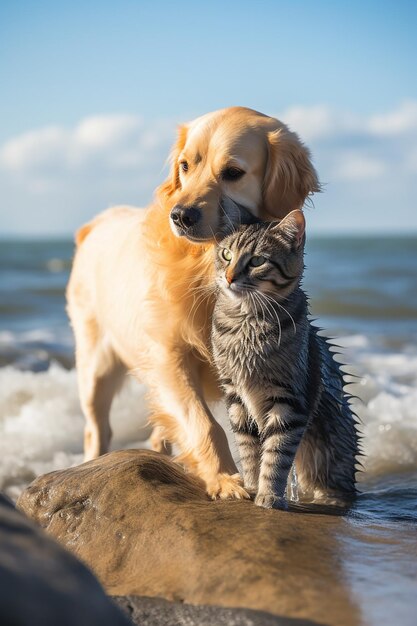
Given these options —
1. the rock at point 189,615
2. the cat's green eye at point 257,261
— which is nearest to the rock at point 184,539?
the rock at point 189,615

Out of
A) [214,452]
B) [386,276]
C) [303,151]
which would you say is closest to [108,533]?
[214,452]

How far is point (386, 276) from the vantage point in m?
19.7

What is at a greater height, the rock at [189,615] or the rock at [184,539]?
the rock at [184,539]

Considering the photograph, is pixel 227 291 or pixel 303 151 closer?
pixel 227 291

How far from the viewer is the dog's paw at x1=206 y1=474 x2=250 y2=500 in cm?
366

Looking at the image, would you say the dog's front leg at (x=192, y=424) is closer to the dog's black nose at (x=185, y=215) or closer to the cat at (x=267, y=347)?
the cat at (x=267, y=347)

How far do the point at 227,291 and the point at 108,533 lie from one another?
1.03 metres

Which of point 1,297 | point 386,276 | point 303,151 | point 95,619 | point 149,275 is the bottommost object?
point 95,619

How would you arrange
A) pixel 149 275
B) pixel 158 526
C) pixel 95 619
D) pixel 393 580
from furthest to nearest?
1. pixel 149 275
2. pixel 158 526
3. pixel 393 580
4. pixel 95 619

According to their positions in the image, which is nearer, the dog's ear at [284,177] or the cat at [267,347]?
the cat at [267,347]

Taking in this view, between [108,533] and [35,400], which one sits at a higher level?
[35,400]

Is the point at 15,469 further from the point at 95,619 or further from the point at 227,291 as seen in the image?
the point at 95,619

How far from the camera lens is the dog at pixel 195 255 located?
3.69m

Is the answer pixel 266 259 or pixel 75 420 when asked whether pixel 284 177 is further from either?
pixel 75 420
